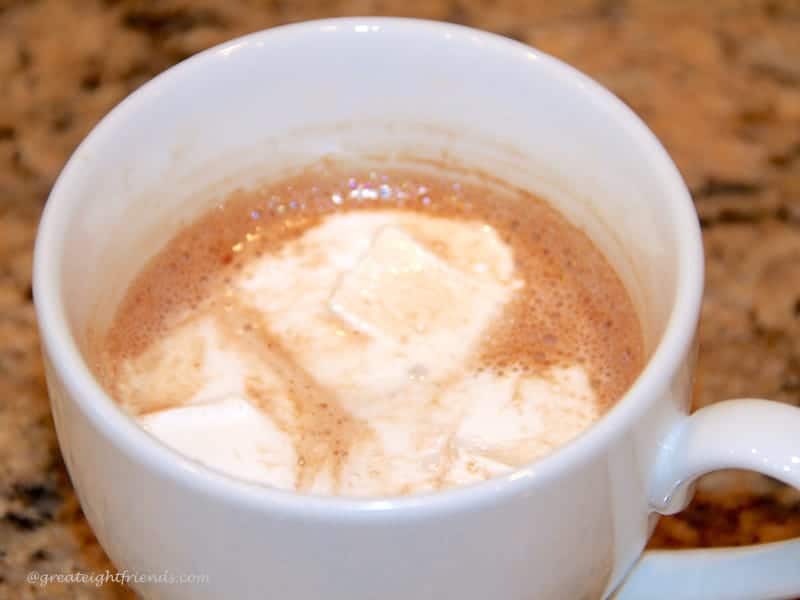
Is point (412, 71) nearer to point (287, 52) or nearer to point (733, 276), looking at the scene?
point (287, 52)

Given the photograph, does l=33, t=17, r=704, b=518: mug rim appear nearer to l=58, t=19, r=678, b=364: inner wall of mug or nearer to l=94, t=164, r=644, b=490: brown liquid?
l=58, t=19, r=678, b=364: inner wall of mug

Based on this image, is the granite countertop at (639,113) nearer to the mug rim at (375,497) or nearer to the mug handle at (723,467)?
the mug handle at (723,467)

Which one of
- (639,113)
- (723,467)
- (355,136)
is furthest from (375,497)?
(639,113)

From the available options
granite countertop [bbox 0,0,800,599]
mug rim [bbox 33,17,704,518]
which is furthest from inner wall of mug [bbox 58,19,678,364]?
granite countertop [bbox 0,0,800,599]

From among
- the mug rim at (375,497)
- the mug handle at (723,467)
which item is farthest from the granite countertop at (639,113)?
the mug rim at (375,497)

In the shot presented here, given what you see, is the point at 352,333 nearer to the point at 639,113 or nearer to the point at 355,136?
the point at 355,136

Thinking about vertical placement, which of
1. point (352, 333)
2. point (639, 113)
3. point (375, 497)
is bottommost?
point (639, 113)
